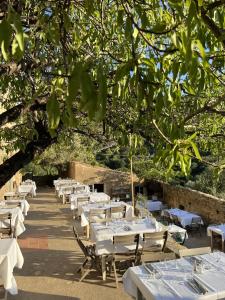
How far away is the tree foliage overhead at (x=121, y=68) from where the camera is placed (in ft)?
4.27

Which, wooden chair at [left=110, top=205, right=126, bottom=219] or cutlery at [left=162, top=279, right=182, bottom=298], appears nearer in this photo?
cutlery at [left=162, top=279, right=182, bottom=298]

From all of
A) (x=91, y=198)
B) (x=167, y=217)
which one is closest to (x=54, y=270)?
(x=91, y=198)

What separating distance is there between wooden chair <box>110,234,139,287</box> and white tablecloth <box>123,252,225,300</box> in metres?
1.48

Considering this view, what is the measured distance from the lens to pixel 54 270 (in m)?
7.75

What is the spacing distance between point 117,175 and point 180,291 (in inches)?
792

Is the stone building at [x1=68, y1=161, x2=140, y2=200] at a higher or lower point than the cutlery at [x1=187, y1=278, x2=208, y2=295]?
lower

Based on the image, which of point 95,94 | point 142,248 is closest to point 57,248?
point 142,248

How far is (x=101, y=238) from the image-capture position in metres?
7.52

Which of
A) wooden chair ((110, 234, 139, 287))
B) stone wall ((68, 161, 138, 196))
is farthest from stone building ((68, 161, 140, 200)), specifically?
wooden chair ((110, 234, 139, 287))

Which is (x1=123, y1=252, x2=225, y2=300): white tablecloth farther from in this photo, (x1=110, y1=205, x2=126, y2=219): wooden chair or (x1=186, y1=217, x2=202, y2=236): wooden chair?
(x1=186, y1=217, x2=202, y2=236): wooden chair

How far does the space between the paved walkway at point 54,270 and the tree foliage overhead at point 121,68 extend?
264 cm

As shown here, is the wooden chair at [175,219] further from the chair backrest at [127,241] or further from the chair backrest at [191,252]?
the chair backrest at [191,252]

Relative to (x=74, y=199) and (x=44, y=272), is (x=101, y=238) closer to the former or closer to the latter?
(x=44, y=272)

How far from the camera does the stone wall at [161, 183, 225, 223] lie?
→ 1431cm
